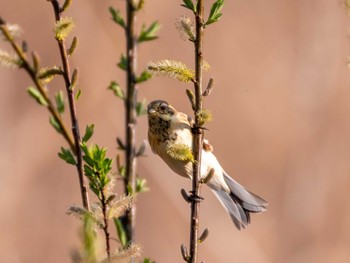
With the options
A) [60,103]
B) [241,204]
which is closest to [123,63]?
[60,103]

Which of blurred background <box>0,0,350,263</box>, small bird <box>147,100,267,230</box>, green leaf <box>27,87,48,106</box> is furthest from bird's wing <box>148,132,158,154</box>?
blurred background <box>0,0,350,263</box>

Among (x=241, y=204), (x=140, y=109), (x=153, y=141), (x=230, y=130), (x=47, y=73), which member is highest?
(x=47, y=73)

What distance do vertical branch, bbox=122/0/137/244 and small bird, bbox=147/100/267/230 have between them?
82cm

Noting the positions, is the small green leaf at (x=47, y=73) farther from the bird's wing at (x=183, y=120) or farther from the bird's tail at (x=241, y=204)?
the bird's tail at (x=241, y=204)

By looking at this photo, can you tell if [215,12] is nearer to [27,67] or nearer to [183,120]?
[27,67]

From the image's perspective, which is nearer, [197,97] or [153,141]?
[197,97]

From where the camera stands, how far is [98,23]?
309 inches

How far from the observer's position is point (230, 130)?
27.6 feet

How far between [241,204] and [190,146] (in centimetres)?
35

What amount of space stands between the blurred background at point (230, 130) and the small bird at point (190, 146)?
3166 millimetres

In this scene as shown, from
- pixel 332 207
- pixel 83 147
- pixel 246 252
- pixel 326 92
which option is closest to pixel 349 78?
pixel 326 92

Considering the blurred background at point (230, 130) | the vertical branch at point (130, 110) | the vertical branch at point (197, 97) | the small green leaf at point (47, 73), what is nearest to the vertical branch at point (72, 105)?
the small green leaf at point (47, 73)

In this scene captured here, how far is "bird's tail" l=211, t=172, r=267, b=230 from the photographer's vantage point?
3.00m

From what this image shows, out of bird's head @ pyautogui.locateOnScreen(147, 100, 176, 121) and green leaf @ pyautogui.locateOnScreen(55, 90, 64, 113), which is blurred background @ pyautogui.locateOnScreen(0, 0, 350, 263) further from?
green leaf @ pyautogui.locateOnScreen(55, 90, 64, 113)
